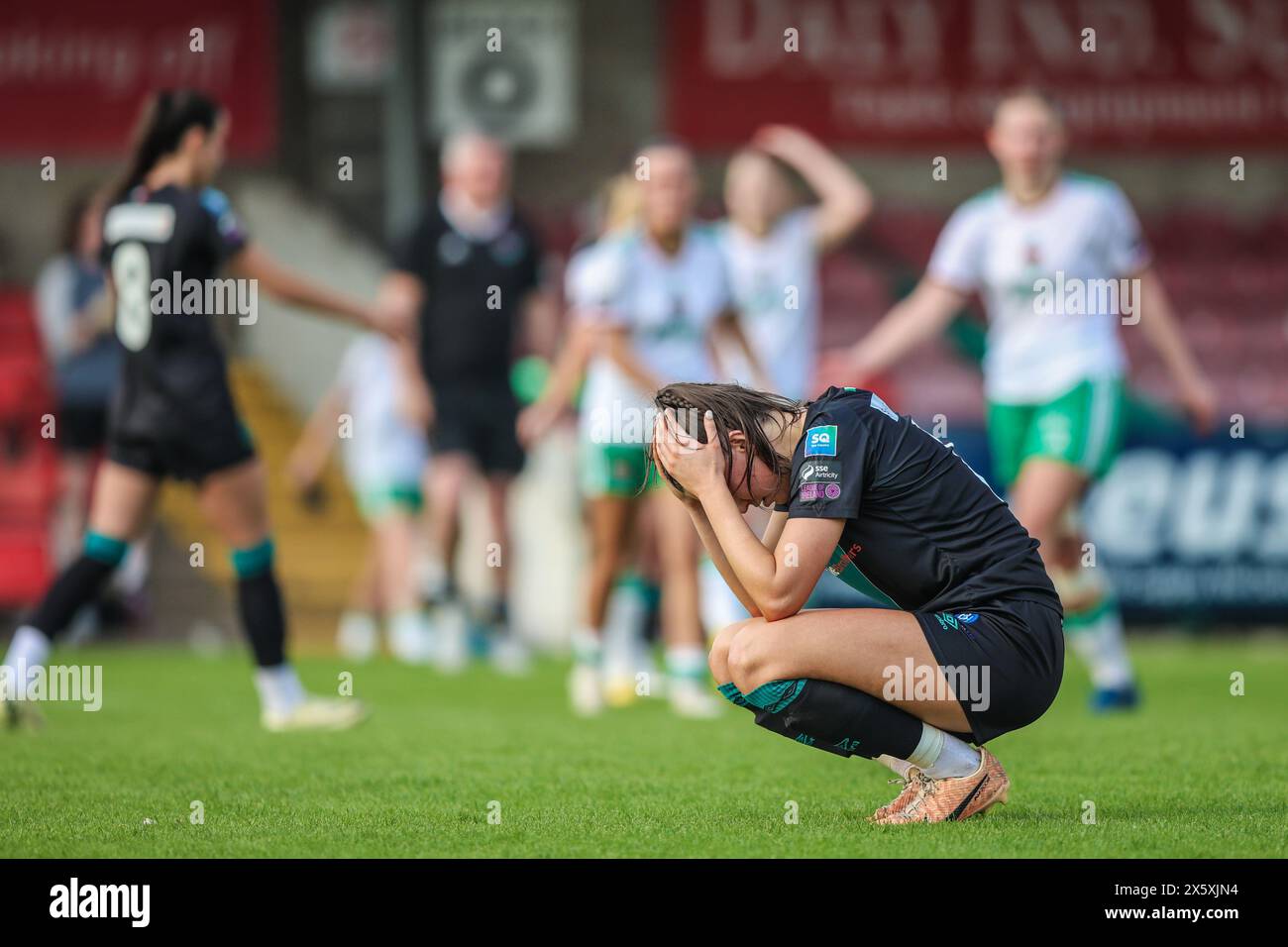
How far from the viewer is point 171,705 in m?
8.41

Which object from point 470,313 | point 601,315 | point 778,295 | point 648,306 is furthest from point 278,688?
point 470,313

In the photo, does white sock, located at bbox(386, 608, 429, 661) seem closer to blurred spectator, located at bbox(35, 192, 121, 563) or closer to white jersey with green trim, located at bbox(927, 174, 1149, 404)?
blurred spectator, located at bbox(35, 192, 121, 563)

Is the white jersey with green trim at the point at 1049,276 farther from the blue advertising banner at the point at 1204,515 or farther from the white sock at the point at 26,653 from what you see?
the blue advertising banner at the point at 1204,515

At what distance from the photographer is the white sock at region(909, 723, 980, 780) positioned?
4648 mm

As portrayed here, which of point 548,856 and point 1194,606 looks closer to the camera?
point 548,856

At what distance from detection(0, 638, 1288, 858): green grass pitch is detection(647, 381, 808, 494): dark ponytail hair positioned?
0.95m

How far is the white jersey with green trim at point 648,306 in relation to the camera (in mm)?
8141

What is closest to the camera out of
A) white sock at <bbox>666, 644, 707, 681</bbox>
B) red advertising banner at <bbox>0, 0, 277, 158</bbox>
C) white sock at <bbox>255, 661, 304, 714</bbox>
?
white sock at <bbox>255, 661, 304, 714</bbox>
